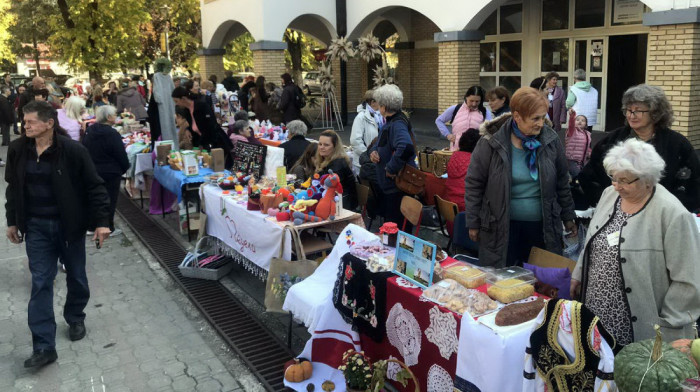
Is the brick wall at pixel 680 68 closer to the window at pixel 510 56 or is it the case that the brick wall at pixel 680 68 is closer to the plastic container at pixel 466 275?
the window at pixel 510 56

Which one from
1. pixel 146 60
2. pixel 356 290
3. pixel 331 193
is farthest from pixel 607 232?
pixel 146 60

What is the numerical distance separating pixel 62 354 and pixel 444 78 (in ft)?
34.5

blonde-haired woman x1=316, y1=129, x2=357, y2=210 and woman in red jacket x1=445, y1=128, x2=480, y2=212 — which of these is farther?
woman in red jacket x1=445, y1=128, x2=480, y2=212

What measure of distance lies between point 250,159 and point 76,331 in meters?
2.51

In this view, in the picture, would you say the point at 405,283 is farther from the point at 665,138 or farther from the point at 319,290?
the point at 665,138

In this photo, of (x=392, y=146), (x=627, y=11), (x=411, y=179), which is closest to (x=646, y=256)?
(x=411, y=179)

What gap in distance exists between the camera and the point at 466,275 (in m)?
3.52

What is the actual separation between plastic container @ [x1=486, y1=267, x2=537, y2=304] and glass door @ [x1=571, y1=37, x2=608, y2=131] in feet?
39.4

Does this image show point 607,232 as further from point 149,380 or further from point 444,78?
point 444,78

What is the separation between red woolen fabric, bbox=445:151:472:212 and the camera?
6156 millimetres

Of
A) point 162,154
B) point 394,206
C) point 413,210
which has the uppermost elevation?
point 162,154

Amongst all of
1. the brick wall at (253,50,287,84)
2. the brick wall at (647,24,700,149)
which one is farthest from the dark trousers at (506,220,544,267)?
the brick wall at (253,50,287,84)

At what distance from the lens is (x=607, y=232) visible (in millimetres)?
2998

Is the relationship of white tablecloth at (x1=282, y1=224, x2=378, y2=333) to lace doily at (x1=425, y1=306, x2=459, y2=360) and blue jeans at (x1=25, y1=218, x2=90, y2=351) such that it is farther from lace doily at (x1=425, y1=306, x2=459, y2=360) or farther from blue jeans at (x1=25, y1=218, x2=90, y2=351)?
blue jeans at (x1=25, y1=218, x2=90, y2=351)
